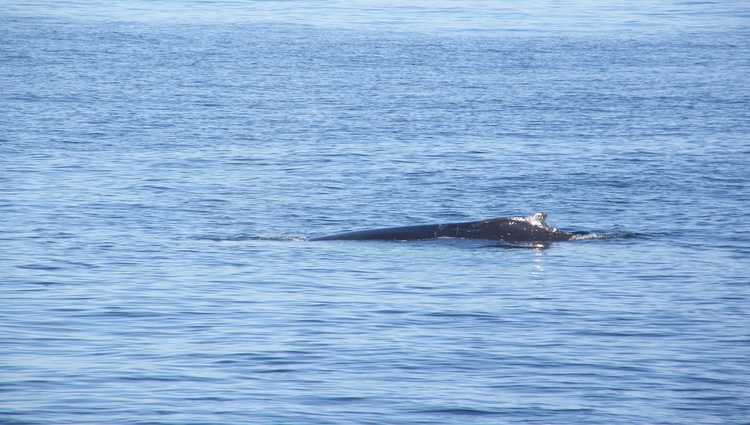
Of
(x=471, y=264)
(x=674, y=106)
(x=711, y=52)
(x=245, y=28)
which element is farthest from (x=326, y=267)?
(x=245, y=28)

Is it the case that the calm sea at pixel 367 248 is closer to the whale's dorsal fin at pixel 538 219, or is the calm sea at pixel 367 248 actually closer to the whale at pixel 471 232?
the whale at pixel 471 232

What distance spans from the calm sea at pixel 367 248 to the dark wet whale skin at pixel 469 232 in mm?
454

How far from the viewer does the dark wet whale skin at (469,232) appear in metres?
25.5

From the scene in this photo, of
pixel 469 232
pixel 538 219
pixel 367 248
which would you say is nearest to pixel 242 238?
pixel 367 248

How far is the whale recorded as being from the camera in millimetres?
25531

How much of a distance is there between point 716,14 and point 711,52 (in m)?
33.2

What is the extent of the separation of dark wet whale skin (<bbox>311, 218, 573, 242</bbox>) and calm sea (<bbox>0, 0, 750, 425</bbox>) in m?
0.45

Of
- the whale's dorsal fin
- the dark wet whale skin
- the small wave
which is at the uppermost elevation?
the whale's dorsal fin

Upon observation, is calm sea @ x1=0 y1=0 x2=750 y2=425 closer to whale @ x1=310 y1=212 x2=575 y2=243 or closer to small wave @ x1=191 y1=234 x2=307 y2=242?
small wave @ x1=191 y1=234 x2=307 y2=242

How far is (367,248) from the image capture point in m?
24.7

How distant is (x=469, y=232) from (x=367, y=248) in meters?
1.99

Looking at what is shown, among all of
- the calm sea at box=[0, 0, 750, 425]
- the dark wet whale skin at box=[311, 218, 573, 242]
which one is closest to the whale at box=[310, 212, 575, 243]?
the dark wet whale skin at box=[311, 218, 573, 242]

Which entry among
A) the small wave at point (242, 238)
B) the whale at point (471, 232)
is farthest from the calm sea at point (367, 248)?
the whale at point (471, 232)

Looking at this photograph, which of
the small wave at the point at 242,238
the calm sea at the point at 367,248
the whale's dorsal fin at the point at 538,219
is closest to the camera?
the calm sea at the point at 367,248
